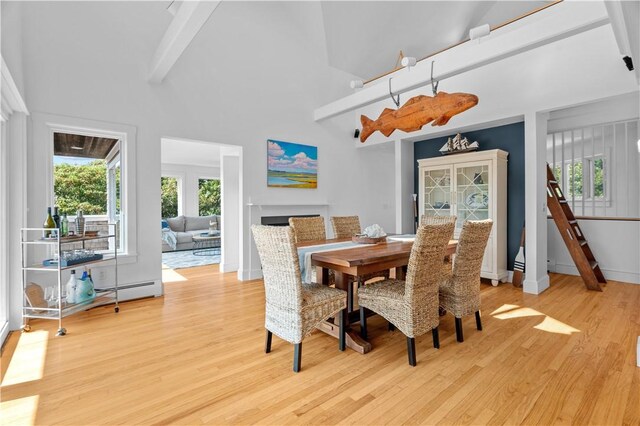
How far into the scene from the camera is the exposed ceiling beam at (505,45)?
242 cm

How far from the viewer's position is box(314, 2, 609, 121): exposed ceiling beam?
7.93 feet

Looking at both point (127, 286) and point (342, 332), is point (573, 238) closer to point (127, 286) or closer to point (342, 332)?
point (342, 332)

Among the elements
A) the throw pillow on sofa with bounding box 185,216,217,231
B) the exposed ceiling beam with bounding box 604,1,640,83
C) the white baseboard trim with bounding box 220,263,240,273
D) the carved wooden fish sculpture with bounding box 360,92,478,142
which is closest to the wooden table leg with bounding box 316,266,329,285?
the carved wooden fish sculpture with bounding box 360,92,478,142

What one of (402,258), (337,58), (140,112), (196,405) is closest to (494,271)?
(402,258)

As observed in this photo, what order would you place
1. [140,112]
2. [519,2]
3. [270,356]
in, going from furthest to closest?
[519,2] → [140,112] → [270,356]

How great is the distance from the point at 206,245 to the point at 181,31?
5773mm

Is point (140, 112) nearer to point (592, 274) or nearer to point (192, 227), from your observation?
point (192, 227)

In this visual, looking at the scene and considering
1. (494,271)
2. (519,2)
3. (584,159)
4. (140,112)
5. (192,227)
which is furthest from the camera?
(192,227)

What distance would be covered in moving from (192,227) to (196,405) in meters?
6.89

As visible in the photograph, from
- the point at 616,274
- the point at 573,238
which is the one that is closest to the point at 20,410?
the point at 573,238

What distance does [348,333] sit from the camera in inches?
94.0

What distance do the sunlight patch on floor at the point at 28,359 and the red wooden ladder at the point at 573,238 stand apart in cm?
531

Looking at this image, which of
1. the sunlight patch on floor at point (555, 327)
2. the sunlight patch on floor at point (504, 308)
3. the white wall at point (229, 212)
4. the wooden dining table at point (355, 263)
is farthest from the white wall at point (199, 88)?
the sunlight patch on floor at point (555, 327)

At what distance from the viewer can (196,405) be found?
1682 millimetres
